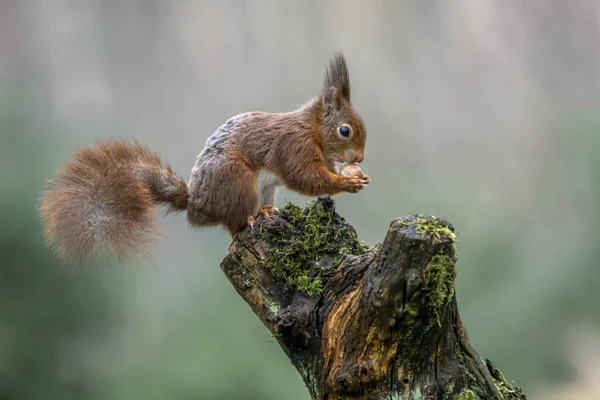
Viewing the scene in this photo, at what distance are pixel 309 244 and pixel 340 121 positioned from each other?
2.42 feet

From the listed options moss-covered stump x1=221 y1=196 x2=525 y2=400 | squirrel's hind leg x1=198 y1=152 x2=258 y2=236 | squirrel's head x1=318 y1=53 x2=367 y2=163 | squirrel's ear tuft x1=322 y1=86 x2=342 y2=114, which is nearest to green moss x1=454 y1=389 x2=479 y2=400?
moss-covered stump x1=221 y1=196 x2=525 y2=400

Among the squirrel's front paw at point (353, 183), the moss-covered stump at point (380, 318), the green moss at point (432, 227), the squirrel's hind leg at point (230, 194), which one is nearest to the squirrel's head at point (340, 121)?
the squirrel's front paw at point (353, 183)

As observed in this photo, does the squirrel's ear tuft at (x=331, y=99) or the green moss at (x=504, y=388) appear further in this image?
the squirrel's ear tuft at (x=331, y=99)

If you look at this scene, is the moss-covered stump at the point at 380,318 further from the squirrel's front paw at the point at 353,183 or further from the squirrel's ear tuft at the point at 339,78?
the squirrel's ear tuft at the point at 339,78

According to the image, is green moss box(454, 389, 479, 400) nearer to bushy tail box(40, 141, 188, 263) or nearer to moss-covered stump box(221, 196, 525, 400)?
moss-covered stump box(221, 196, 525, 400)

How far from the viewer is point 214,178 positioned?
211 centimetres

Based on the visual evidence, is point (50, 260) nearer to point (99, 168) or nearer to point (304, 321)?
point (99, 168)

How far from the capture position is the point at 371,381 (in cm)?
137

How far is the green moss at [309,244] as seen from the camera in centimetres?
166

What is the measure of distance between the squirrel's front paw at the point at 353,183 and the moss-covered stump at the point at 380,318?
406mm

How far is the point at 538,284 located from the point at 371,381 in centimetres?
198

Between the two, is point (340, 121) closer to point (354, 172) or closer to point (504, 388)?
point (354, 172)

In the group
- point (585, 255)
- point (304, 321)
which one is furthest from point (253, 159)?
point (585, 255)

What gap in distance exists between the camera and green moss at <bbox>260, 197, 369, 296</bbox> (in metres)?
1.66
